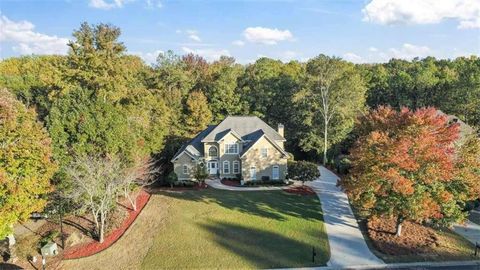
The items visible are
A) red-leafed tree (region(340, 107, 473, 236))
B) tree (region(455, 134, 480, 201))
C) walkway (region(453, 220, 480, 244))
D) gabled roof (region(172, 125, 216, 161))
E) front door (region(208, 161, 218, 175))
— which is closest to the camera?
red-leafed tree (region(340, 107, 473, 236))

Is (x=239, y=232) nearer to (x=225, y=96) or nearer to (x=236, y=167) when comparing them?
(x=236, y=167)

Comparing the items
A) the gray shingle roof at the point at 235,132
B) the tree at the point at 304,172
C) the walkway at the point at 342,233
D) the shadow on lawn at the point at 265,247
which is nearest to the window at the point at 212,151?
the gray shingle roof at the point at 235,132

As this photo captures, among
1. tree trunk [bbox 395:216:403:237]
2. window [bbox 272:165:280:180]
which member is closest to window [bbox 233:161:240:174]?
window [bbox 272:165:280:180]

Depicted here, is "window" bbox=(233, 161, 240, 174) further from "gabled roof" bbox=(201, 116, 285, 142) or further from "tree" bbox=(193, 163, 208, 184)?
"tree" bbox=(193, 163, 208, 184)

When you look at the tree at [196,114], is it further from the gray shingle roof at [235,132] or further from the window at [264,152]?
the window at [264,152]

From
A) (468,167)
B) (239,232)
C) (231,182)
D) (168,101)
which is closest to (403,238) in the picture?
(468,167)

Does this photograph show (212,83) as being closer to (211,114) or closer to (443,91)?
(211,114)
